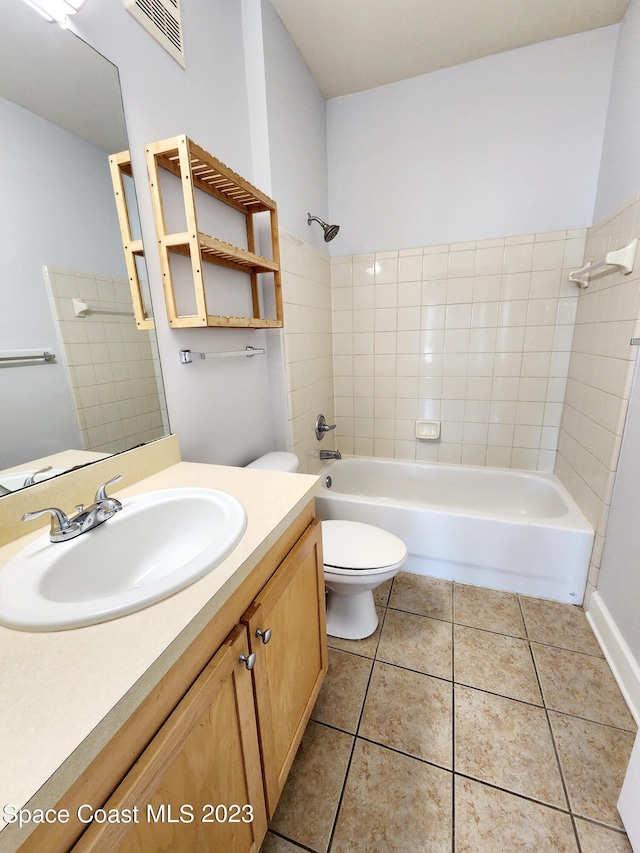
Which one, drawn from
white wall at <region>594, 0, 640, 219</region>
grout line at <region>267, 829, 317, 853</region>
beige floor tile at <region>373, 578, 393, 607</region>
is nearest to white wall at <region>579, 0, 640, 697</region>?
white wall at <region>594, 0, 640, 219</region>

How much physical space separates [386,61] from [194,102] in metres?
1.29

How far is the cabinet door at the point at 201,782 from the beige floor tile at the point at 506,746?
2.23 ft

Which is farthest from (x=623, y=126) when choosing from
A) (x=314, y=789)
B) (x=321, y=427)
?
(x=314, y=789)

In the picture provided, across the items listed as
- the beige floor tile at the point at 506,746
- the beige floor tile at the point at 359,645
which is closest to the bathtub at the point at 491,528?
the beige floor tile at the point at 359,645

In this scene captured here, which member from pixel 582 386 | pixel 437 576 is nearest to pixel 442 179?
pixel 582 386

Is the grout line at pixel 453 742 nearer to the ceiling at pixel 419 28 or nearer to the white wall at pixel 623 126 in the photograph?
the white wall at pixel 623 126

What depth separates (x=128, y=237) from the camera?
3.32 feet

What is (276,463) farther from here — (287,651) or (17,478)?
(17,478)

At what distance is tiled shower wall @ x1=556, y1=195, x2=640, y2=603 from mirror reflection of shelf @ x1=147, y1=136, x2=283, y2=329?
1.45 m

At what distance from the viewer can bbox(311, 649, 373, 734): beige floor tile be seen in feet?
3.90

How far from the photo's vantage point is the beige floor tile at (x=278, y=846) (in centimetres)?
89

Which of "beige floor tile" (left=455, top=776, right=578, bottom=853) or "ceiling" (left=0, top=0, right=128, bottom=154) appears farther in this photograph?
"beige floor tile" (left=455, top=776, right=578, bottom=853)

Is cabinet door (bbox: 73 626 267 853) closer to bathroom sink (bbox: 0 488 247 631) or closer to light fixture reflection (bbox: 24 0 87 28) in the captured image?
bathroom sink (bbox: 0 488 247 631)

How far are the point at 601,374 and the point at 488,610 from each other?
47.5 inches
